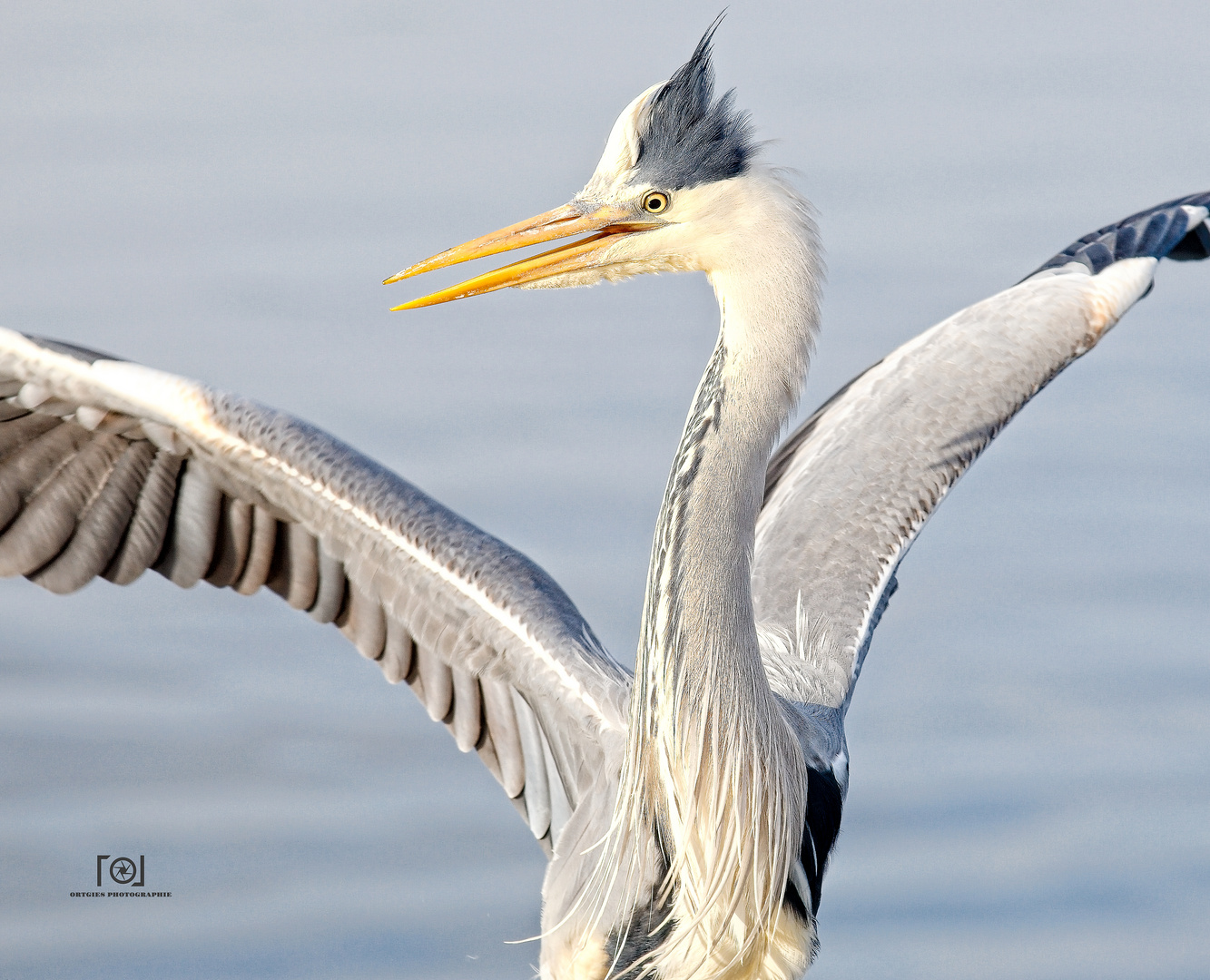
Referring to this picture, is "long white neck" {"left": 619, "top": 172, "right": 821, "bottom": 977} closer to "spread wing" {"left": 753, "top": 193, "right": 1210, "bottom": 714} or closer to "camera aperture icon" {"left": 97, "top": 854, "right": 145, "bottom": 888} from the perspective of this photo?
"spread wing" {"left": 753, "top": 193, "right": 1210, "bottom": 714}

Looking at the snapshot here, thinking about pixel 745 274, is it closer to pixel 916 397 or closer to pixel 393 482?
pixel 393 482

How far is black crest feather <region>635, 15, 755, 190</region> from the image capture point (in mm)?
3252

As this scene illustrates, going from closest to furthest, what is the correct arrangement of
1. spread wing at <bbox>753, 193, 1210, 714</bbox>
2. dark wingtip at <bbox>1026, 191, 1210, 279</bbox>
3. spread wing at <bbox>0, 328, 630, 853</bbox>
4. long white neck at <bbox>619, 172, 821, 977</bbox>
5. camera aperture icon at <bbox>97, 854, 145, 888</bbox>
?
long white neck at <bbox>619, 172, 821, 977</bbox>, spread wing at <bbox>0, 328, 630, 853</bbox>, spread wing at <bbox>753, 193, 1210, 714</bbox>, camera aperture icon at <bbox>97, 854, 145, 888</bbox>, dark wingtip at <bbox>1026, 191, 1210, 279</bbox>

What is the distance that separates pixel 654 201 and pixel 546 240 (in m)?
0.22

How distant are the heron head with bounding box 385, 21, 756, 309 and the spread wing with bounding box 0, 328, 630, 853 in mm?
635

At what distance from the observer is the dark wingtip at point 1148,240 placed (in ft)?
18.3

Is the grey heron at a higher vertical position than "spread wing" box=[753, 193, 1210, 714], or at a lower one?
lower

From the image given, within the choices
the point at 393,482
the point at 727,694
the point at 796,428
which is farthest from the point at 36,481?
the point at 796,428

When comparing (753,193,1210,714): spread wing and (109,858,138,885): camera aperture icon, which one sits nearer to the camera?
(753,193,1210,714): spread wing

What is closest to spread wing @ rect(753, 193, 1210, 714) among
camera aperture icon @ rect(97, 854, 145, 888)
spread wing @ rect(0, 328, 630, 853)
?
spread wing @ rect(0, 328, 630, 853)

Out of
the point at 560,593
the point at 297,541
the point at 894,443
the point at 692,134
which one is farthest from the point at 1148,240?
the point at 297,541

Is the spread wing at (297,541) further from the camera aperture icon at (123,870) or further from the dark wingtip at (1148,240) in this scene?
the dark wingtip at (1148,240)

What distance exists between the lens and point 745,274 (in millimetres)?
3209

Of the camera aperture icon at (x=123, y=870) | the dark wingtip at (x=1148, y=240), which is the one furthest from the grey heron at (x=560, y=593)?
the dark wingtip at (x=1148, y=240)
